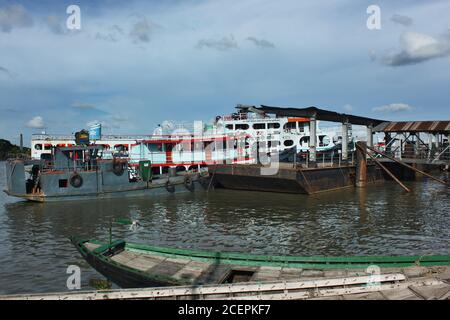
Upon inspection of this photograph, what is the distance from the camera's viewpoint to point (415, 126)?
36.5 metres

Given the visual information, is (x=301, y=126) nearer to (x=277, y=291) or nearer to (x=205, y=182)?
(x=205, y=182)

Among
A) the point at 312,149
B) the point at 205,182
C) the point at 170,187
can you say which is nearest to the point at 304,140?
the point at 312,149

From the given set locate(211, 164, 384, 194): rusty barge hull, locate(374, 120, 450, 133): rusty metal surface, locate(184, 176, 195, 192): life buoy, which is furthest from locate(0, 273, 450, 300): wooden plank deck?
locate(374, 120, 450, 133): rusty metal surface

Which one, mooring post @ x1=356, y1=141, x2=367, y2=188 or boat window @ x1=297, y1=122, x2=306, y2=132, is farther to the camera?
boat window @ x1=297, y1=122, x2=306, y2=132

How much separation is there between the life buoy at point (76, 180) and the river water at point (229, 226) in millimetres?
1635

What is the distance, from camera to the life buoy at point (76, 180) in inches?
1066

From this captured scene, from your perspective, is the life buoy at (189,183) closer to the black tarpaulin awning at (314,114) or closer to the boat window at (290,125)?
the black tarpaulin awning at (314,114)

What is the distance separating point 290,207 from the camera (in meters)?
23.2

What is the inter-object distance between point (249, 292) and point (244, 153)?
3015 centimetres

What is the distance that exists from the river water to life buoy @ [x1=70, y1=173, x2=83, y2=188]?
1635 mm

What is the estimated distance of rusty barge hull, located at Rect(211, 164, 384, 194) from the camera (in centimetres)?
2694

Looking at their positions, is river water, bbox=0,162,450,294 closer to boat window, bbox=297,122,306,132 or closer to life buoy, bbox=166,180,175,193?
life buoy, bbox=166,180,175,193

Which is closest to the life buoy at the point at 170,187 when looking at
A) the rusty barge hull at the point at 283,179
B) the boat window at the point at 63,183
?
the rusty barge hull at the point at 283,179
